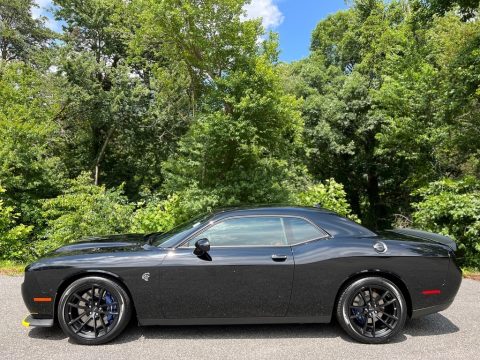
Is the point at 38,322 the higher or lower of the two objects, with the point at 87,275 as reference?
lower

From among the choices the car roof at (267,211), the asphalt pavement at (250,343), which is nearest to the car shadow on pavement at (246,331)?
the asphalt pavement at (250,343)

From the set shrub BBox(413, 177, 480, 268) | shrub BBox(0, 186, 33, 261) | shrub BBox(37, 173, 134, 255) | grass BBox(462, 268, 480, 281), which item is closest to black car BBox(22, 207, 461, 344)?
grass BBox(462, 268, 480, 281)

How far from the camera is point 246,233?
4027mm

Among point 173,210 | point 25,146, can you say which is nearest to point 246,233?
point 173,210

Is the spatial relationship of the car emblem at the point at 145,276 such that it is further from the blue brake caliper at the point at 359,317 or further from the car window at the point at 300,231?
the blue brake caliper at the point at 359,317

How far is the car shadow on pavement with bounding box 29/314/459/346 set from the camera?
151 inches

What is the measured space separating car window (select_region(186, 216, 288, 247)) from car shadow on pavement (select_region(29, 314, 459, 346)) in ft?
3.02

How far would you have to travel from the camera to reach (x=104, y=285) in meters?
3.78

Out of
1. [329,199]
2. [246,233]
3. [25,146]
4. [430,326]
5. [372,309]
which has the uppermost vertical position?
[25,146]

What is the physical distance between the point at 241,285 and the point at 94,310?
148cm

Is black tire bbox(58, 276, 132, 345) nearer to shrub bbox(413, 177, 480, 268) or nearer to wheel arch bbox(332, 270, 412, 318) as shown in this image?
wheel arch bbox(332, 270, 412, 318)

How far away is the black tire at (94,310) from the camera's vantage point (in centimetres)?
371

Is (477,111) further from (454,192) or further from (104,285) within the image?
(104,285)

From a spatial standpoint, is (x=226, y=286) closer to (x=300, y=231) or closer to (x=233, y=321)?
(x=233, y=321)
